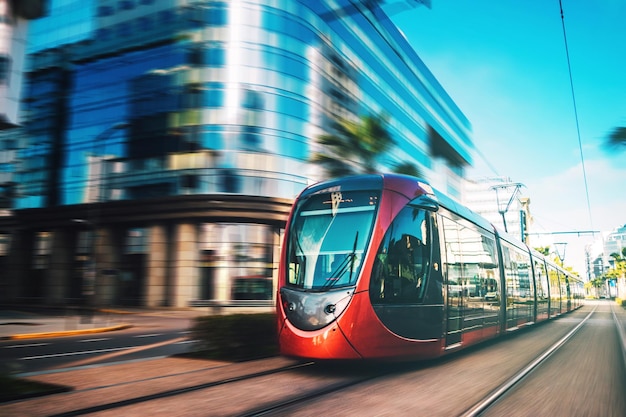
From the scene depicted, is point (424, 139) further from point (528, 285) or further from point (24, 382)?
point (24, 382)

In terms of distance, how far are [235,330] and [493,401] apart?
4.87 metres

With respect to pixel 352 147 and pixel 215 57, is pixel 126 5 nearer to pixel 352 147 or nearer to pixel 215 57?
pixel 215 57

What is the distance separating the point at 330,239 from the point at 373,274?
2.81ft

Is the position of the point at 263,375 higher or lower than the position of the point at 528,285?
lower

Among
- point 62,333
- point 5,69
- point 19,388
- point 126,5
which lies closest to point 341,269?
point 19,388

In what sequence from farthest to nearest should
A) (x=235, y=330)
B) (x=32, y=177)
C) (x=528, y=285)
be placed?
(x=32, y=177) < (x=528, y=285) < (x=235, y=330)

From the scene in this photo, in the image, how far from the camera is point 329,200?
25.9 feet

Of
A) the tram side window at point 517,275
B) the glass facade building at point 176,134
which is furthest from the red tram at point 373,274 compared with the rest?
the glass facade building at point 176,134

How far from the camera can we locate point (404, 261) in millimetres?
7539

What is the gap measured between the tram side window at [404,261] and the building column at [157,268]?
856 inches

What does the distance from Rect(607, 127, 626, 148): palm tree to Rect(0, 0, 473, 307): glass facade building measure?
12.8 metres

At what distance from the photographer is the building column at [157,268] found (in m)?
27.3

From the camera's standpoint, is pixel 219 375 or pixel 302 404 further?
pixel 219 375

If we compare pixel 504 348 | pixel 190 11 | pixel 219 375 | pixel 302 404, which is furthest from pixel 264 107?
pixel 302 404
